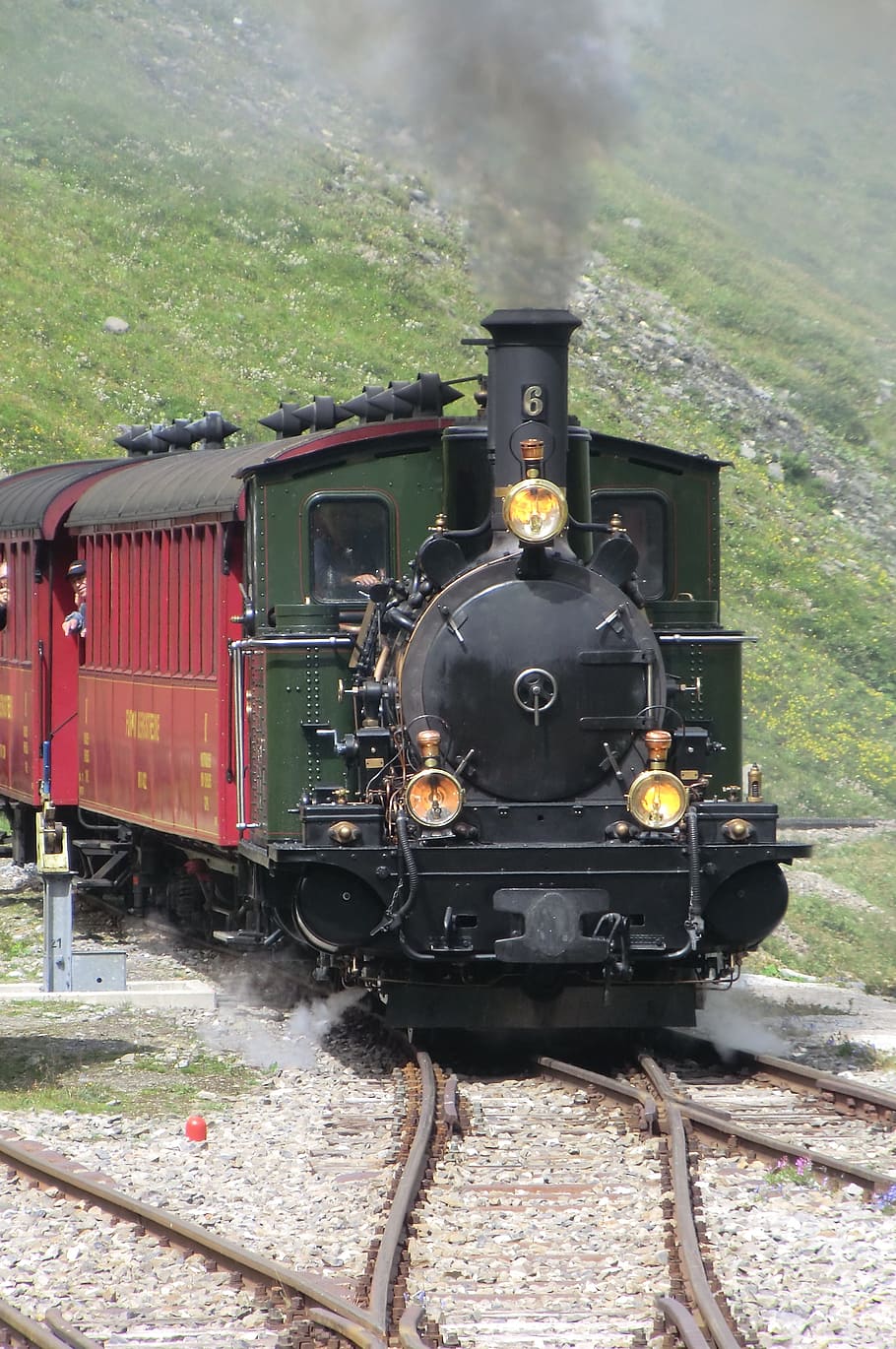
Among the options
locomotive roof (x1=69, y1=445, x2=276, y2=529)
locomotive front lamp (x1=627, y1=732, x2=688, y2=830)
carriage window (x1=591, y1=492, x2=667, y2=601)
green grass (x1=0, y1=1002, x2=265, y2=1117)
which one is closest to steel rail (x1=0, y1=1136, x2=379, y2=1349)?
green grass (x1=0, y1=1002, x2=265, y2=1117)

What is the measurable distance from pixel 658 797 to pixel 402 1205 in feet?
9.95

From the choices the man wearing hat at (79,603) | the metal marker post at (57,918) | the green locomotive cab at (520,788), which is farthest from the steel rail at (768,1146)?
the man wearing hat at (79,603)

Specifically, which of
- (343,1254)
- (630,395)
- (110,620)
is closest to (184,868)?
(110,620)

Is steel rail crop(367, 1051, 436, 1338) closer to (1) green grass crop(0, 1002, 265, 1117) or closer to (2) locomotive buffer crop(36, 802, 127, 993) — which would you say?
(1) green grass crop(0, 1002, 265, 1117)

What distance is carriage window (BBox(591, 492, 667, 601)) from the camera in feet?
36.7

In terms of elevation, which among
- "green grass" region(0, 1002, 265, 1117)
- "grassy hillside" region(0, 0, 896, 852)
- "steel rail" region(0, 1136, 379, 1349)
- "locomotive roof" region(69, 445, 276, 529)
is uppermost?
"grassy hillside" region(0, 0, 896, 852)

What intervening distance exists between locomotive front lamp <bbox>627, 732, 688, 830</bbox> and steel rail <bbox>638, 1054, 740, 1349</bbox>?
4.06ft

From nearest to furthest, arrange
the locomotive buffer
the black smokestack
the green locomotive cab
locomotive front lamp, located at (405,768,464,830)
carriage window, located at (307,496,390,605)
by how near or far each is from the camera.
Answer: locomotive front lamp, located at (405,768,464,830), the green locomotive cab, the black smokestack, carriage window, located at (307,496,390,605), the locomotive buffer

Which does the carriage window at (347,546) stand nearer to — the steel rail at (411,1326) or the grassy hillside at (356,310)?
the steel rail at (411,1326)

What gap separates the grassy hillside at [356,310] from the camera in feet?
109

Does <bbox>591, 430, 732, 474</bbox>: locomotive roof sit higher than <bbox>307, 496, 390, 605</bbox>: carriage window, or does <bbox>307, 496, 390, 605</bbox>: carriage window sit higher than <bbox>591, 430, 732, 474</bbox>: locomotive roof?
<bbox>591, 430, 732, 474</bbox>: locomotive roof

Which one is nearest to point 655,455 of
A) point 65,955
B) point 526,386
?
point 526,386

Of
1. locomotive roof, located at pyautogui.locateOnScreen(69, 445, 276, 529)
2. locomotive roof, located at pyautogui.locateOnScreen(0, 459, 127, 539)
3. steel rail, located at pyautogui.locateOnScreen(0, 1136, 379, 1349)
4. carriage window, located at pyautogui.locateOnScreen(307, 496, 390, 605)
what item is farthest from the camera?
locomotive roof, located at pyautogui.locateOnScreen(0, 459, 127, 539)

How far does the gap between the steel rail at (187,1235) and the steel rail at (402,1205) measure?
85 millimetres
